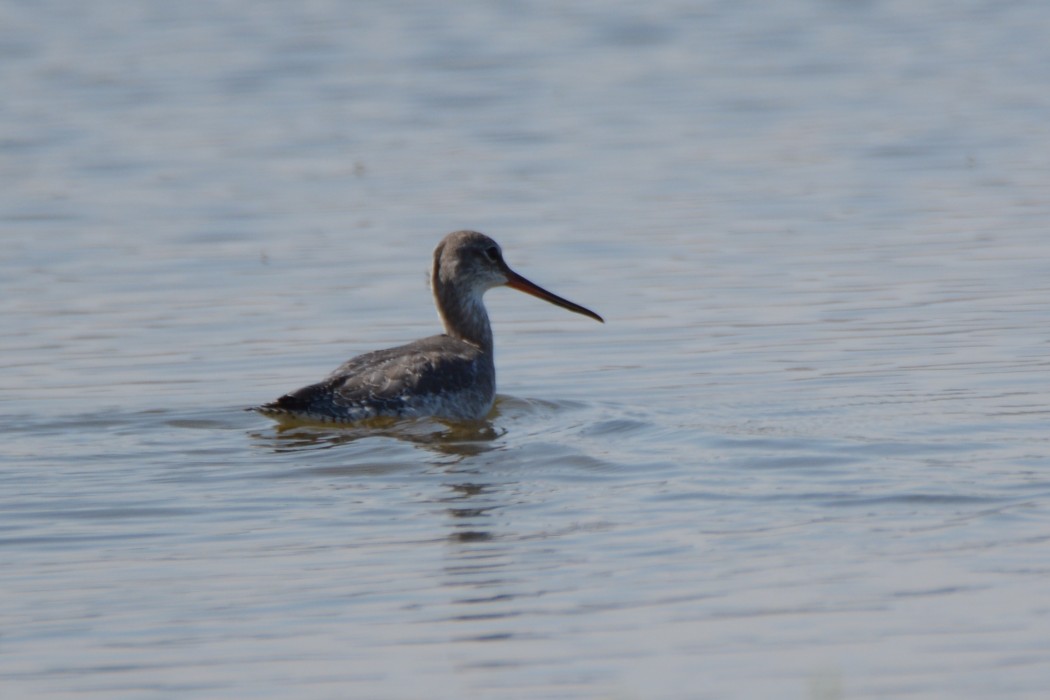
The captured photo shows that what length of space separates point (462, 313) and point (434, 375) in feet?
3.95

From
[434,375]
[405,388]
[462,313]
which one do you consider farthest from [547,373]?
[405,388]

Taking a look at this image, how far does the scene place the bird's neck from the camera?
1134 cm

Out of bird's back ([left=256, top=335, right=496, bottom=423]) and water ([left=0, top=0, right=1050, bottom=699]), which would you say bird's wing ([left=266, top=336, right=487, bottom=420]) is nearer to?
bird's back ([left=256, top=335, right=496, bottom=423])

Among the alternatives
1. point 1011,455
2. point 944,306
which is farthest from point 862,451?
point 944,306

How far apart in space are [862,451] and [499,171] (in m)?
8.65

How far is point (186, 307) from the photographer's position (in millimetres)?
12648

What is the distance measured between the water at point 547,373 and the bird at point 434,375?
20 centimetres

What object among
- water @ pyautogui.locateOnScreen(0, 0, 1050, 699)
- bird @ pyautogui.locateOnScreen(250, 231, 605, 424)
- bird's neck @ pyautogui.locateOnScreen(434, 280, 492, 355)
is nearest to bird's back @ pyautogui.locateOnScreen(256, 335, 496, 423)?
→ bird @ pyautogui.locateOnScreen(250, 231, 605, 424)

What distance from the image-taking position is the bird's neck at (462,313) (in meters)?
11.3

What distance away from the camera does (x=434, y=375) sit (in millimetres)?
10281

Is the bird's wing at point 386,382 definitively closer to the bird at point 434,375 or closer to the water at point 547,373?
the bird at point 434,375

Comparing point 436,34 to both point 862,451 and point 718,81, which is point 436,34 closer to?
point 718,81

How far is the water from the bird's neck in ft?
1.58

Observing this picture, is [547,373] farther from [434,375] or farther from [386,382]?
[386,382]
